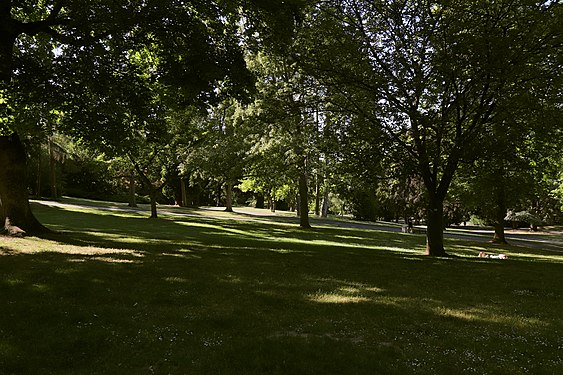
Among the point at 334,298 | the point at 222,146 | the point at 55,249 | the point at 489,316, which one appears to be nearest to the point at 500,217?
the point at 222,146

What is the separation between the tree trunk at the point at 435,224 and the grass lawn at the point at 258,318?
458 centimetres

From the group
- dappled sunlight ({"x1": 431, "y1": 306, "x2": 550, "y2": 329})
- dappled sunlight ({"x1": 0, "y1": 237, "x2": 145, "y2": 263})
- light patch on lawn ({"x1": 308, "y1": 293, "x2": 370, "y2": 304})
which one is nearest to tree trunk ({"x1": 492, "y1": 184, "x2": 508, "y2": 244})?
dappled sunlight ({"x1": 431, "y1": 306, "x2": 550, "y2": 329})

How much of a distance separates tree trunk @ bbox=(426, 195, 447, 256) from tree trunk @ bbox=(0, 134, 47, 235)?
1674cm

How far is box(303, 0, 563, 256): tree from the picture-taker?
13.1 m

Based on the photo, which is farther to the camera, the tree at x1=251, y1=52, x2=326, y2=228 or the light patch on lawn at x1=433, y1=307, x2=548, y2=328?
the tree at x1=251, y1=52, x2=326, y2=228

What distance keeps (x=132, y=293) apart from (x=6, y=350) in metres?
3.00

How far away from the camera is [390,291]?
979 cm

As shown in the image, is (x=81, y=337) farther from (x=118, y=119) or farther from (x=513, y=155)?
(x=513, y=155)

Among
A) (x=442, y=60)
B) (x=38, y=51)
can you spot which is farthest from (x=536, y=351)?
(x=38, y=51)

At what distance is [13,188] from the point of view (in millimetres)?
14789

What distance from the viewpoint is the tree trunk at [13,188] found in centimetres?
1453

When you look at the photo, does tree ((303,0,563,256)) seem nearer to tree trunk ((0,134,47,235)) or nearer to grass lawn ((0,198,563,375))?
grass lawn ((0,198,563,375))

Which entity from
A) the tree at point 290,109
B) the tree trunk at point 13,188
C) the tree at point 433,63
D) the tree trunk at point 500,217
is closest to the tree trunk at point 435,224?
the tree at point 433,63

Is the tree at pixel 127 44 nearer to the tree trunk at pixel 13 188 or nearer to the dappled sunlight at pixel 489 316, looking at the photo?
the tree trunk at pixel 13 188
